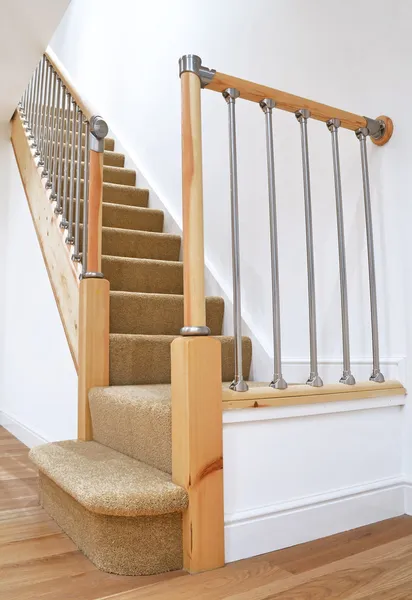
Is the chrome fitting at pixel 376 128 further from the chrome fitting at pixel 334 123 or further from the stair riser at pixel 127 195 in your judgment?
the stair riser at pixel 127 195

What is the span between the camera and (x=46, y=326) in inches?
102

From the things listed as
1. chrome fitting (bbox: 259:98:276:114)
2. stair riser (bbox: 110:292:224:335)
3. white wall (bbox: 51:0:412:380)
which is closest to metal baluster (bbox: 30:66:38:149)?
white wall (bbox: 51:0:412:380)

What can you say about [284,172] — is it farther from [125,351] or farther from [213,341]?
[213,341]

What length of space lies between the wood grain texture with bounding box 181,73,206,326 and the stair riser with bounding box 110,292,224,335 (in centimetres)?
87

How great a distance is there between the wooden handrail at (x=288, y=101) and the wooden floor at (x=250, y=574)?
111 cm

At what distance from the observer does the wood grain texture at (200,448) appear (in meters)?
1.15

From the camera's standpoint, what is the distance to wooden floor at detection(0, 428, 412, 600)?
1.04 meters

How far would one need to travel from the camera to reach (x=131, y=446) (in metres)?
1.51

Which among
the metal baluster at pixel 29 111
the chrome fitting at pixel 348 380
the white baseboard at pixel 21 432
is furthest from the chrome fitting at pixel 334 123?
the metal baluster at pixel 29 111

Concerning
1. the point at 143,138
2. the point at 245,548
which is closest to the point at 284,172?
the point at 245,548

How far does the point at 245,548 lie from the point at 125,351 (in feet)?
2.81

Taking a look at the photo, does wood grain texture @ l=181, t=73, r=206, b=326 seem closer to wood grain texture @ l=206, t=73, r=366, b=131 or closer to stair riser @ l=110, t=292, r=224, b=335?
wood grain texture @ l=206, t=73, r=366, b=131

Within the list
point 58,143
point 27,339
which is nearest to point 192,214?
point 58,143

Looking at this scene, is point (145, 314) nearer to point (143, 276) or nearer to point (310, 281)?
A: point (143, 276)
